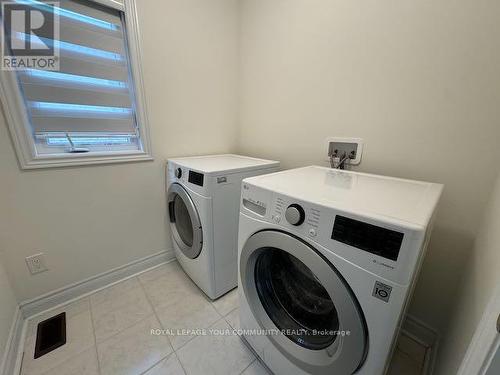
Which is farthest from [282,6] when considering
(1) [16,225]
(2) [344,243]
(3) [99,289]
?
(3) [99,289]

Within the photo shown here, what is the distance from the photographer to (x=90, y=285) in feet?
4.30

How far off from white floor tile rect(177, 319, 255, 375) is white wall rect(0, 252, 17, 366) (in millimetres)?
757

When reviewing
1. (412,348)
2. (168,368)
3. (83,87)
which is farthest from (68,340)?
(412,348)

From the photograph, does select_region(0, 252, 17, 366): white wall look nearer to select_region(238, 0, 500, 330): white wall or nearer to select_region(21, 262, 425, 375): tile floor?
select_region(21, 262, 425, 375): tile floor

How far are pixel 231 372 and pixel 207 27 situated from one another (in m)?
2.11

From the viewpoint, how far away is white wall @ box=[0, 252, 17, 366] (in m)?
0.87

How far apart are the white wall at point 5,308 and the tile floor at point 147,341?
0.15 metres

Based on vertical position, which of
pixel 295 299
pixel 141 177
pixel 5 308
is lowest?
pixel 5 308

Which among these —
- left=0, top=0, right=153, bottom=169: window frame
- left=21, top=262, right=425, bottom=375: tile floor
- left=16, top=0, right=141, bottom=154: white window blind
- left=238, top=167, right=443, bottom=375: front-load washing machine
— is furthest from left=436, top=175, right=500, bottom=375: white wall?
left=16, top=0, right=141, bottom=154: white window blind

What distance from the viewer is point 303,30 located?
1.20 metres

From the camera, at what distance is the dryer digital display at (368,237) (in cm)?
45

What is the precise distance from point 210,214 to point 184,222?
0.44m

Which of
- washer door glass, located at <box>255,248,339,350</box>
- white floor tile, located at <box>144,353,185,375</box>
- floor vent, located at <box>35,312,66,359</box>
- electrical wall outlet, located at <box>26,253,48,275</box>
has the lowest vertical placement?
white floor tile, located at <box>144,353,185,375</box>

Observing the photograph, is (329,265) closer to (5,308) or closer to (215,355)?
(215,355)
